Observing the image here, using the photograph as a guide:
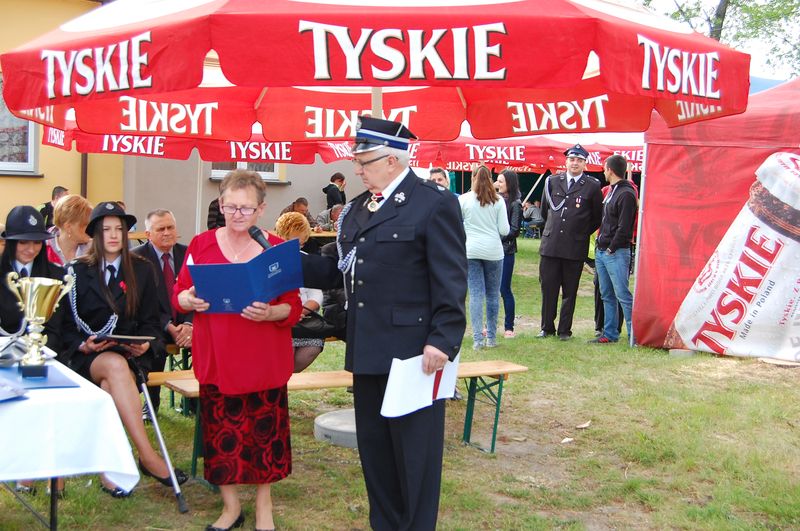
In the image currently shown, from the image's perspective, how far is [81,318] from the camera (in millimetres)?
5090

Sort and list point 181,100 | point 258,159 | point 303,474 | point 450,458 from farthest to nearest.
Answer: point 258,159 → point 181,100 → point 450,458 → point 303,474

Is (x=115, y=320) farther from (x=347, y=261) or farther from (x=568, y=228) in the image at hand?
(x=568, y=228)

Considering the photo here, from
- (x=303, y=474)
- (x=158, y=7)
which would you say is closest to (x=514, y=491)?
(x=303, y=474)

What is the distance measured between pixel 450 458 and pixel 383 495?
1.85 meters

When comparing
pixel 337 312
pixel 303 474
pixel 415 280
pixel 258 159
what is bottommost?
pixel 303 474

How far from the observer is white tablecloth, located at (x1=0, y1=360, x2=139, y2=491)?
3.31 m

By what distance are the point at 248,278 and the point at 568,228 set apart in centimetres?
677

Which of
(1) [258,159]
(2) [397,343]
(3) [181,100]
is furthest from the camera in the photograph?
(1) [258,159]

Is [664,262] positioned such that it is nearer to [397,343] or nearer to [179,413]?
[179,413]

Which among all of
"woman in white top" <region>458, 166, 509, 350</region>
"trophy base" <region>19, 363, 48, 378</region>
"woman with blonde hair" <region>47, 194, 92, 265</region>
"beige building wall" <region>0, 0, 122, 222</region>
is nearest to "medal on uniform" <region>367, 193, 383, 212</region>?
"trophy base" <region>19, 363, 48, 378</region>

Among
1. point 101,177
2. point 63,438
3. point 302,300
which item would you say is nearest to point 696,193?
point 302,300

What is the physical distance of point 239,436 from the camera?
4.48m

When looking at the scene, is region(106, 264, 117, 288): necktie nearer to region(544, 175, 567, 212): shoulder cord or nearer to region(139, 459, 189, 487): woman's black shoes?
region(139, 459, 189, 487): woman's black shoes

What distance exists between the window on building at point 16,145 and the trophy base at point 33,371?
42.2 ft
